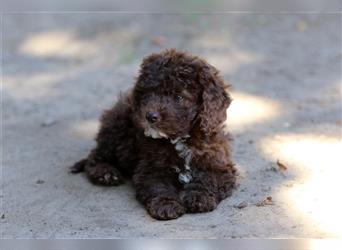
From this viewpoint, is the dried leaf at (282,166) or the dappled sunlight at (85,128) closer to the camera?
the dried leaf at (282,166)

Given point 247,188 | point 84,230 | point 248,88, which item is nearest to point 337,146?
point 247,188

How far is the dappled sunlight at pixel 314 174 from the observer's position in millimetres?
4344

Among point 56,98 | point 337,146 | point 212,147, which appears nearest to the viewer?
point 212,147

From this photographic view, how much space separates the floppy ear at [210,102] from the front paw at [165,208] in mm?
469

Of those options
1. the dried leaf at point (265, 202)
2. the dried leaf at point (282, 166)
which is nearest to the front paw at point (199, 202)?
the dried leaf at point (265, 202)

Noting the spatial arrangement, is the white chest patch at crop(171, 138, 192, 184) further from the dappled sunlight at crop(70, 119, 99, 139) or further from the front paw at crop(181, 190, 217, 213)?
the dappled sunlight at crop(70, 119, 99, 139)

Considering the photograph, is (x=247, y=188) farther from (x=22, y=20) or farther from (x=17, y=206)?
Answer: (x=22, y=20)

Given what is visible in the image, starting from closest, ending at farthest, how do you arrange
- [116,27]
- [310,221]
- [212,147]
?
1. [310,221]
2. [212,147]
3. [116,27]

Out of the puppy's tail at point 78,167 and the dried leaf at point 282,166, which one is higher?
the dried leaf at point 282,166

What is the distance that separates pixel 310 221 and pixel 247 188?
2.01 feet

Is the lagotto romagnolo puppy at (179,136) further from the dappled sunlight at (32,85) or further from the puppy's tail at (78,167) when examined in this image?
the dappled sunlight at (32,85)

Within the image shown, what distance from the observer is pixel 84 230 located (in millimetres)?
4297

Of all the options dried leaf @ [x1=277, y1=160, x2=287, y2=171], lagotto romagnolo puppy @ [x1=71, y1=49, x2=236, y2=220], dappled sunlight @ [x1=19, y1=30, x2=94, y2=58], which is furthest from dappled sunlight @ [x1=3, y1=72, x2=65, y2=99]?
dried leaf @ [x1=277, y1=160, x2=287, y2=171]

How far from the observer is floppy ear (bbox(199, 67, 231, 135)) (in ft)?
14.5
